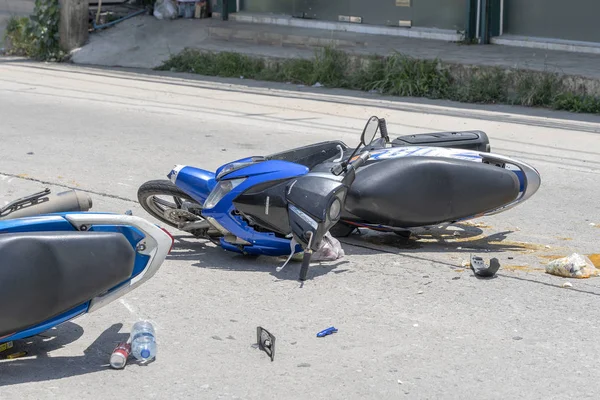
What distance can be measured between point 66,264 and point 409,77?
9759mm

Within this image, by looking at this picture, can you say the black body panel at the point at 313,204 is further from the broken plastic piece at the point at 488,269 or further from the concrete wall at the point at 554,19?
the concrete wall at the point at 554,19

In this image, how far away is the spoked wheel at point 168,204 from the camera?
6.82 metres

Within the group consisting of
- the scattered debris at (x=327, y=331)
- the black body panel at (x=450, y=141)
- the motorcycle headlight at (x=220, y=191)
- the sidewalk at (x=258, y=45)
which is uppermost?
the sidewalk at (x=258, y=45)

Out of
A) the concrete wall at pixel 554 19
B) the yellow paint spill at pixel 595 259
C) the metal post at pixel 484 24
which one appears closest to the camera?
the yellow paint spill at pixel 595 259

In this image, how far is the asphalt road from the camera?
4.66 metres

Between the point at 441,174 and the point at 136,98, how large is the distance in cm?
787

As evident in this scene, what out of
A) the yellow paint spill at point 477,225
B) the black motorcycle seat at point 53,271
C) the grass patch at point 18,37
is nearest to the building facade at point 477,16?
the grass patch at point 18,37

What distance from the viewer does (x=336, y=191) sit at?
239 inches

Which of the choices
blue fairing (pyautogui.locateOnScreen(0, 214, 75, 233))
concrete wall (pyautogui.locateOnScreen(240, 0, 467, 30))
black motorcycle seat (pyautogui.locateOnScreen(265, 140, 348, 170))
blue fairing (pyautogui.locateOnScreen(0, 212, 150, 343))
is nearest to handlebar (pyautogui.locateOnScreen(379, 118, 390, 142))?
black motorcycle seat (pyautogui.locateOnScreen(265, 140, 348, 170))

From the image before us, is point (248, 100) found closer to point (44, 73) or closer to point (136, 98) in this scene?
point (136, 98)

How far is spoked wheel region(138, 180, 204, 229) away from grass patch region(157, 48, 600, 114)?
22.6ft

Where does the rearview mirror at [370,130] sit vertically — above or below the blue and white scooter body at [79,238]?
above

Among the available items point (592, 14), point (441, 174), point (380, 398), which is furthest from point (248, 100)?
point (380, 398)

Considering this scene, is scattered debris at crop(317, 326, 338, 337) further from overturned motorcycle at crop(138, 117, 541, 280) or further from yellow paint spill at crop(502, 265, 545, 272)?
yellow paint spill at crop(502, 265, 545, 272)
